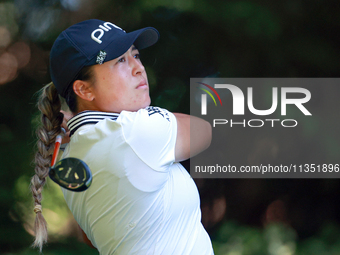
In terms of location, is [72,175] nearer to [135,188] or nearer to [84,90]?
[135,188]

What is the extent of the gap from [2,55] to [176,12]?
88 centimetres

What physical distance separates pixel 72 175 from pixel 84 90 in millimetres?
322

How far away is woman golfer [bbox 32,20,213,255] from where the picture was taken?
73 centimetres

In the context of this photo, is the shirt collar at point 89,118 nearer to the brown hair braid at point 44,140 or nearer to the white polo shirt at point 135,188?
the white polo shirt at point 135,188

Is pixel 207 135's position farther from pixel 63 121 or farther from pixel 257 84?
pixel 257 84

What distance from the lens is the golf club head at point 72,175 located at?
62 cm

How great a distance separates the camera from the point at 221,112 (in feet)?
5.26

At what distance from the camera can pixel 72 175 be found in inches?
24.6

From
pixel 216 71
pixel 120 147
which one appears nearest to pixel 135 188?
pixel 120 147

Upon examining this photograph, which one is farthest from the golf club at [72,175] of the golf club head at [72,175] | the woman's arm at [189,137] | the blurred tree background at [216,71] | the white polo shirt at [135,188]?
the blurred tree background at [216,71]

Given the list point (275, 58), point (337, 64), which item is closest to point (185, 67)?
point (275, 58)

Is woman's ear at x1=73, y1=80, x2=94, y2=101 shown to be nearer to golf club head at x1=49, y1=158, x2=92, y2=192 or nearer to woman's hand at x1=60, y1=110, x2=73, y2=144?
woman's hand at x1=60, y1=110, x2=73, y2=144

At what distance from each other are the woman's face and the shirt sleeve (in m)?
0.12

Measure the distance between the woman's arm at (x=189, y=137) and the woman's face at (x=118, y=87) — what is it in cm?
13
